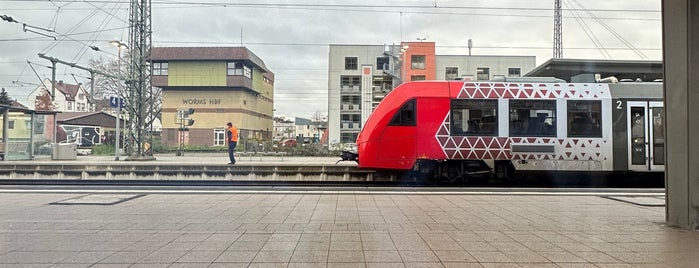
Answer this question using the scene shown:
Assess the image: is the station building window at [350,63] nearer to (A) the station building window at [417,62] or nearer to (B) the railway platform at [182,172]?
(A) the station building window at [417,62]

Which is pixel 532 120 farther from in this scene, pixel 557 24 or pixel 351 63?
pixel 351 63

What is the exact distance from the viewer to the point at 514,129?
11.6m

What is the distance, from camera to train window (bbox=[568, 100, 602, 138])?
38.0 feet

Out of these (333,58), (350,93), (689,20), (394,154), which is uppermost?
(333,58)

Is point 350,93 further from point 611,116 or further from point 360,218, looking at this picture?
point 360,218

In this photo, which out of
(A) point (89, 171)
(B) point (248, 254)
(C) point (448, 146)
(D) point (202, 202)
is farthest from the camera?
(A) point (89, 171)

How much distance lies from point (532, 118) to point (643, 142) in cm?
302

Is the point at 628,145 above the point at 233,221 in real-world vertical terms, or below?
above

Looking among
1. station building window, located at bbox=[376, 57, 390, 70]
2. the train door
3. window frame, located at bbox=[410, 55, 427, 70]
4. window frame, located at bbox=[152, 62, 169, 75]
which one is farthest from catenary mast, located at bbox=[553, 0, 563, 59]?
window frame, located at bbox=[152, 62, 169, 75]

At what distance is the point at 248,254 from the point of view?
4.80 meters

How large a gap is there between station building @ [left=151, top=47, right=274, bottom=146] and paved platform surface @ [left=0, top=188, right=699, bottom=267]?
32954 mm

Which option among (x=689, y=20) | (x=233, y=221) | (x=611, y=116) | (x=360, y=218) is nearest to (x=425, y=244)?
(x=360, y=218)

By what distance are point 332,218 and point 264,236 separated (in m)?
1.45

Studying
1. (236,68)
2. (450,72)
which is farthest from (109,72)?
(450,72)
